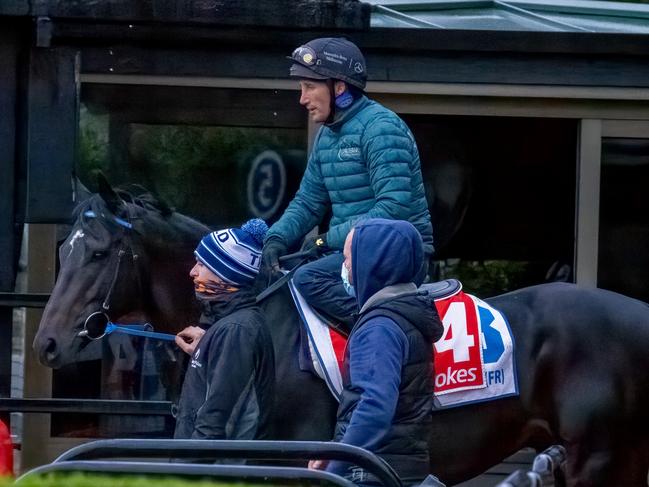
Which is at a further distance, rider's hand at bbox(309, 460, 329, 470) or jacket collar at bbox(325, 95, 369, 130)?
jacket collar at bbox(325, 95, 369, 130)

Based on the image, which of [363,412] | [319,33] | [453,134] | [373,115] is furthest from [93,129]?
[363,412]

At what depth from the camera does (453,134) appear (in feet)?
25.5

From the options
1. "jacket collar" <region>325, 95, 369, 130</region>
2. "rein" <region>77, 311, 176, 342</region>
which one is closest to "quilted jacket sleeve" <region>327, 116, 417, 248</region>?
"jacket collar" <region>325, 95, 369, 130</region>

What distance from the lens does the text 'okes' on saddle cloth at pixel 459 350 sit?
16.8 ft

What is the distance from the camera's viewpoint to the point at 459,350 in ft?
17.4

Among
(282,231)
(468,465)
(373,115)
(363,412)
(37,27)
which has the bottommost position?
A: (468,465)

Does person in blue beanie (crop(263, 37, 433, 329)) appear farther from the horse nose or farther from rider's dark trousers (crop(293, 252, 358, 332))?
the horse nose

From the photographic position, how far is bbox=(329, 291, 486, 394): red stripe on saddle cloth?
5266mm

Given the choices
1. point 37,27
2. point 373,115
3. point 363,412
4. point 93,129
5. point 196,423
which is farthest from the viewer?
point 93,129

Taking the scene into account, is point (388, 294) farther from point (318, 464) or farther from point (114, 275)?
point (114, 275)

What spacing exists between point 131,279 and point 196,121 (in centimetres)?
221

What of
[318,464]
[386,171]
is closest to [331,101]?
[386,171]

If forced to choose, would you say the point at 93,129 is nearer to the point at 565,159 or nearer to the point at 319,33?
the point at 319,33

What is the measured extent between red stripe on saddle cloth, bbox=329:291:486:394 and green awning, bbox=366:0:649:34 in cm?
253
